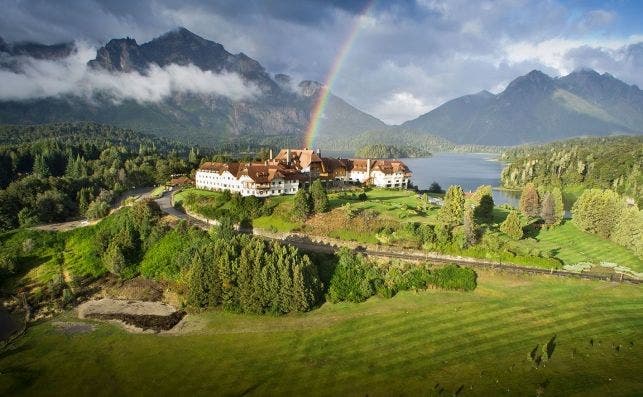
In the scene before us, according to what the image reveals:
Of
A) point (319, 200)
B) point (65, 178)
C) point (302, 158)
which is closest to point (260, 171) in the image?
point (302, 158)

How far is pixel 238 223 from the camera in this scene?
6331 cm

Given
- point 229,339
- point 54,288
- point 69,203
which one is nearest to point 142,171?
point 69,203

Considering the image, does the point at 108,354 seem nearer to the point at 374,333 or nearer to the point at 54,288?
the point at 54,288

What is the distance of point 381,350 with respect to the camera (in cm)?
3409

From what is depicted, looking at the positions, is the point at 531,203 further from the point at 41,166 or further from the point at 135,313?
the point at 41,166

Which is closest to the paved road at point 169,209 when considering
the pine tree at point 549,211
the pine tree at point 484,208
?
the pine tree at point 484,208

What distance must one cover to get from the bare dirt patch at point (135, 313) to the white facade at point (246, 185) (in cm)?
3025

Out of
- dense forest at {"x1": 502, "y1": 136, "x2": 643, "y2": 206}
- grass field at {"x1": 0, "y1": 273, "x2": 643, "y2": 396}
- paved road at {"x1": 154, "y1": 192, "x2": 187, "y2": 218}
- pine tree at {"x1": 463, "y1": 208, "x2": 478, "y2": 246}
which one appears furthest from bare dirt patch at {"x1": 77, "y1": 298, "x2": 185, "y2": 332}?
dense forest at {"x1": 502, "y1": 136, "x2": 643, "y2": 206}

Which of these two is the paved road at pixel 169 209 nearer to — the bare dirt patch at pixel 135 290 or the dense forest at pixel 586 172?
the bare dirt patch at pixel 135 290

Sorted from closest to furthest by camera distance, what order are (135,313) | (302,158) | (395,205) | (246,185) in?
(135,313)
(395,205)
(246,185)
(302,158)

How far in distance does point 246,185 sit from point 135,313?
1353 inches

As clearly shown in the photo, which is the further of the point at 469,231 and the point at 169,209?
the point at 169,209

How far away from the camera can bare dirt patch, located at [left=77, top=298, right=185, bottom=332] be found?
135ft

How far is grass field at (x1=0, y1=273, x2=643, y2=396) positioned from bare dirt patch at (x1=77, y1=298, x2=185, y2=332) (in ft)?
5.11
